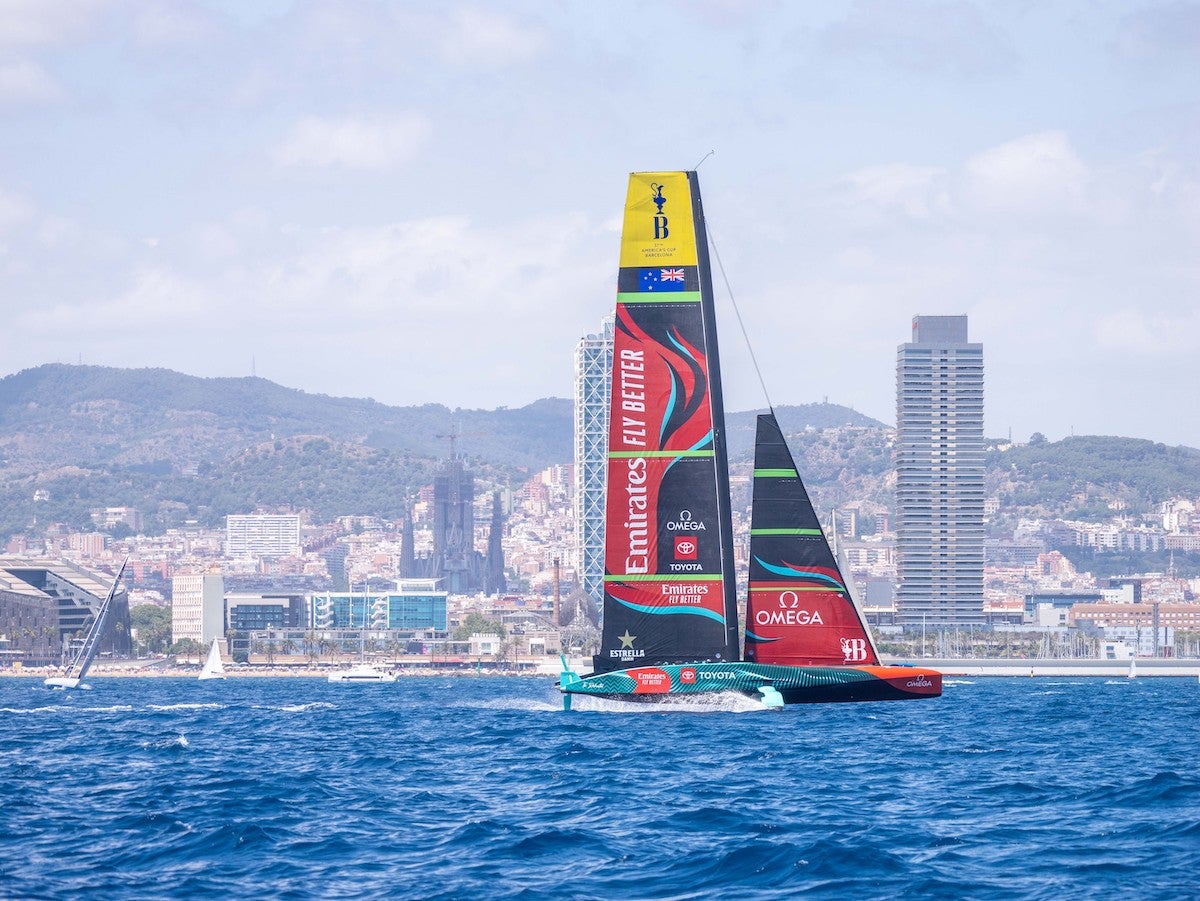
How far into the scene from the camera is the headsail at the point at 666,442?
42.6m

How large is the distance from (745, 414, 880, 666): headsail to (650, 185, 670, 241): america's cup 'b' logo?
16.7ft

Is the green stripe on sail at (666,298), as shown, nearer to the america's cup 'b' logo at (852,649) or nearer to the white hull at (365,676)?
the america's cup 'b' logo at (852,649)

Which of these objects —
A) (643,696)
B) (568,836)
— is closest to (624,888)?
(568,836)

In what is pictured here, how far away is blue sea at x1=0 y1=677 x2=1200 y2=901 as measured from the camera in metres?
19.3

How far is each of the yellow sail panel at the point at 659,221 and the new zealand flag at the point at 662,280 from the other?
0.19m

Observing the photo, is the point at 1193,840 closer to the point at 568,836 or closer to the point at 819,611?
the point at 568,836

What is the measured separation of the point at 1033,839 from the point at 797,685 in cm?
2076

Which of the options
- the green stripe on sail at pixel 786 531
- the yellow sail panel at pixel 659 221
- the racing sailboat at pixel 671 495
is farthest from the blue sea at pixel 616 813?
the yellow sail panel at pixel 659 221

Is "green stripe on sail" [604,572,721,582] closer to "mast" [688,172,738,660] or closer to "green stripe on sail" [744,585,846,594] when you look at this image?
"mast" [688,172,738,660]

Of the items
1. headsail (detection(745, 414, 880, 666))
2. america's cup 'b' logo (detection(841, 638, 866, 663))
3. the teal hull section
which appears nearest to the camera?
the teal hull section

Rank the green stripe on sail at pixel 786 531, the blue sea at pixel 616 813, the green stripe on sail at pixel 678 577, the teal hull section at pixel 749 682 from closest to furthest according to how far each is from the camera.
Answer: the blue sea at pixel 616 813 → the teal hull section at pixel 749 682 → the green stripe on sail at pixel 678 577 → the green stripe on sail at pixel 786 531

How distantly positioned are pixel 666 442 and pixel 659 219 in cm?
520

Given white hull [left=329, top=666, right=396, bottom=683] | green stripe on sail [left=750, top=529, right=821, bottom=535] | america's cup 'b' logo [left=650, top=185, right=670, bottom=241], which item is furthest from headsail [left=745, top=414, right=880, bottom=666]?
white hull [left=329, top=666, right=396, bottom=683]

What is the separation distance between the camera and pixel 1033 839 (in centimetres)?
2180
